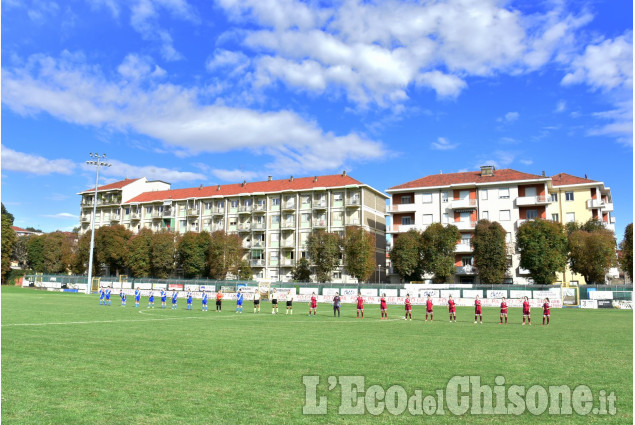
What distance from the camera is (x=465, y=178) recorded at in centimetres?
7719

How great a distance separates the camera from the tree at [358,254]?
226 feet

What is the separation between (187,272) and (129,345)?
6632cm

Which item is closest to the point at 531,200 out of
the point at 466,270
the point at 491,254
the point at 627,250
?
the point at 491,254

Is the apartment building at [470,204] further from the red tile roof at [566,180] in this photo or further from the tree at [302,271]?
the tree at [302,271]

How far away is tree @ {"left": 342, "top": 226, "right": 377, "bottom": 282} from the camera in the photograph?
226 feet

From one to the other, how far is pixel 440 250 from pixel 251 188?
39.8 m

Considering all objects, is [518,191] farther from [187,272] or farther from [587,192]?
[187,272]

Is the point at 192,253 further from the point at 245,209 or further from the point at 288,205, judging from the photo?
the point at 288,205

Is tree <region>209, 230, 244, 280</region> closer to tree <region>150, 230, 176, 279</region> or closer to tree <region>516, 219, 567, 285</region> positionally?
tree <region>150, 230, 176, 279</region>

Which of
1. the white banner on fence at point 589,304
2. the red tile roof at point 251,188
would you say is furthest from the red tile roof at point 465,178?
the white banner on fence at point 589,304

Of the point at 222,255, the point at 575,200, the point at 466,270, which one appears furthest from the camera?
the point at 222,255

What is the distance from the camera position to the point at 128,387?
976cm

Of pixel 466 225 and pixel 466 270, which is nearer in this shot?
pixel 466 270

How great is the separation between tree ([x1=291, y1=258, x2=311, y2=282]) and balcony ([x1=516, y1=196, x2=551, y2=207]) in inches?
1270
